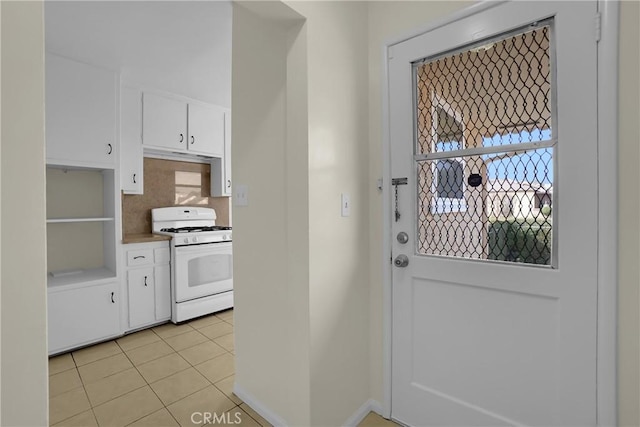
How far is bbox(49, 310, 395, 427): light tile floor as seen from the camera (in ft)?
5.68

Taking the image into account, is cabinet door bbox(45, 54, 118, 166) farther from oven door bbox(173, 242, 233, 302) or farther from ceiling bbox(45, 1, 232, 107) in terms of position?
oven door bbox(173, 242, 233, 302)

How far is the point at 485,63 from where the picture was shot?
4.59ft

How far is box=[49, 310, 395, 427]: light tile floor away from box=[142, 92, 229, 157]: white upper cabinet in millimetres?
1917

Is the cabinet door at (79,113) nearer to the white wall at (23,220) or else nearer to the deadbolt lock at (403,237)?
the white wall at (23,220)

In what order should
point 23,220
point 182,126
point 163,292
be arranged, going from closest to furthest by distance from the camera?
point 23,220 < point 163,292 < point 182,126

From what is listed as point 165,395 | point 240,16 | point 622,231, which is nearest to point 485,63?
point 622,231

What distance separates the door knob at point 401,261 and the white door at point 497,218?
12 mm

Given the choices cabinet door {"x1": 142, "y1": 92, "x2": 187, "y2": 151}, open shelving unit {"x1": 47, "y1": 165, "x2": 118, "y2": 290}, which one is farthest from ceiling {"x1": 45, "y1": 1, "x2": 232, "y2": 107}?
open shelving unit {"x1": 47, "y1": 165, "x2": 118, "y2": 290}

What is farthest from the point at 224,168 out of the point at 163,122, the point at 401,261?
Result: the point at 401,261

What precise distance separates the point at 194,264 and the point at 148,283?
44 cm

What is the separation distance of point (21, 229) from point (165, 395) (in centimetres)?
173

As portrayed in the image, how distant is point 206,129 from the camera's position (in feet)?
11.6

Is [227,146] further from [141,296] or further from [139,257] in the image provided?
[141,296]

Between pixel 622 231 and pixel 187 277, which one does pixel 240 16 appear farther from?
pixel 187 277
